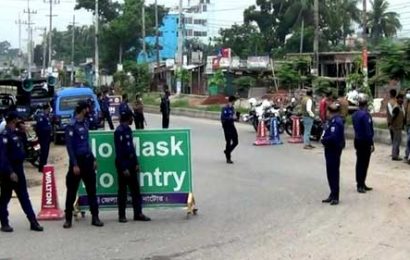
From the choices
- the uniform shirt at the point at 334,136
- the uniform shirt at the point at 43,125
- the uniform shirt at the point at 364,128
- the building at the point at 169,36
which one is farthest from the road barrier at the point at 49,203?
the building at the point at 169,36

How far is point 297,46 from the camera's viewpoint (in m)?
71.8

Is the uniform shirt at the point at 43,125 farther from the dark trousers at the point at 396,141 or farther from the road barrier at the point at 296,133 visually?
the dark trousers at the point at 396,141

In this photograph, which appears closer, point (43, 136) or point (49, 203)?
point (49, 203)

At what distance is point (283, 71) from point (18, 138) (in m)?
27.8

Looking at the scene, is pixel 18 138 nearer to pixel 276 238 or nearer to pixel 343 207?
pixel 276 238

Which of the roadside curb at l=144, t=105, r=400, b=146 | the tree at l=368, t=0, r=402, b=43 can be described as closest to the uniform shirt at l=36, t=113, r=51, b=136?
the roadside curb at l=144, t=105, r=400, b=146

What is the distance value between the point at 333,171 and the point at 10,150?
5.23 meters

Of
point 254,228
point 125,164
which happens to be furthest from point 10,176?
point 254,228

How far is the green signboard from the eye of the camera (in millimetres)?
10727

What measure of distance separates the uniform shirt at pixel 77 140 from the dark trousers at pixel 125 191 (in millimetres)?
653

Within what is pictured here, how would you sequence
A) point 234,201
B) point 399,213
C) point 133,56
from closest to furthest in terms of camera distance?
1. point 399,213
2. point 234,201
3. point 133,56

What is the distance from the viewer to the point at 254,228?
981 centimetres

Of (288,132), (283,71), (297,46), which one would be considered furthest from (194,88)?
(288,132)

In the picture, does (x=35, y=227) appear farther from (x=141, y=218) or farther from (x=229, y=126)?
(x=229, y=126)
